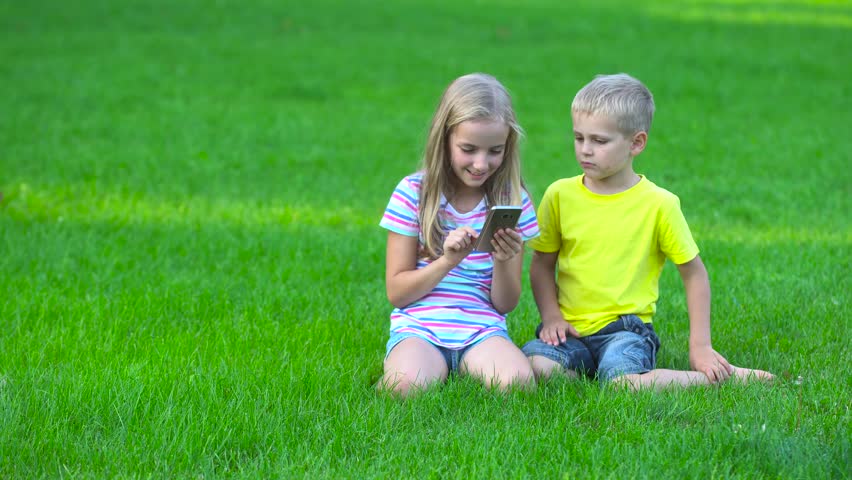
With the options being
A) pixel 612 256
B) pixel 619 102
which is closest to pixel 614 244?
pixel 612 256

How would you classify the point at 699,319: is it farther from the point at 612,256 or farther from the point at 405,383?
the point at 405,383

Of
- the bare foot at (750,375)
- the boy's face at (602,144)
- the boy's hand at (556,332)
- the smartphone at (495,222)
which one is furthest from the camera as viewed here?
the boy's hand at (556,332)

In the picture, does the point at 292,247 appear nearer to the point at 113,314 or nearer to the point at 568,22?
the point at 113,314

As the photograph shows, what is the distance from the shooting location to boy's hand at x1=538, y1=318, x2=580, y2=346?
443cm

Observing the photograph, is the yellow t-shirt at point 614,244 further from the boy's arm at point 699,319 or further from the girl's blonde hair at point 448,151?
the girl's blonde hair at point 448,151

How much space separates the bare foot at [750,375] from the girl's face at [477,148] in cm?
133

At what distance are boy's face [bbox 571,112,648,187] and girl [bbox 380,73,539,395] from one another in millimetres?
278

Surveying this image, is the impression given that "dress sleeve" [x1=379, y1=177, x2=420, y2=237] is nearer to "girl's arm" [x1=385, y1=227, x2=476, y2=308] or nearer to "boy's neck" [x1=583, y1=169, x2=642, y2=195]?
"girl's arm" [x1=385, y1=227, x2=476, y2=308]

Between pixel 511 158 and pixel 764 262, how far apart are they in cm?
252

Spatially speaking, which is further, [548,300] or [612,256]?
[548,300]

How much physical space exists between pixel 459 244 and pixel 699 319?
3.78 feet

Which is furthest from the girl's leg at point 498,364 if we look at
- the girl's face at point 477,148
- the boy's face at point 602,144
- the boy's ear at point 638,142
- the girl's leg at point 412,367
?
the boy's ear at point 638,142

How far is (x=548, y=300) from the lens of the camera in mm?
4555

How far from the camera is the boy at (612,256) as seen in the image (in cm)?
423
